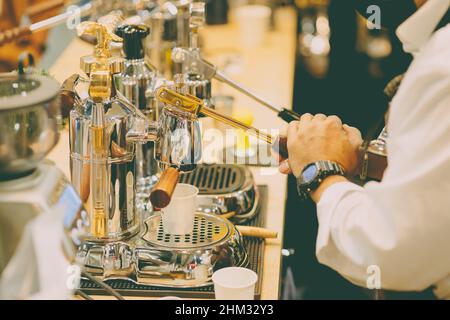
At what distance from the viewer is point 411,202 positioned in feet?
3.82

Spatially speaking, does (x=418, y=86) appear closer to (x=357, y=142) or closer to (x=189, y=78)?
(x=357, y=142)

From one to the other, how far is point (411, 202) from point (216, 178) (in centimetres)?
79

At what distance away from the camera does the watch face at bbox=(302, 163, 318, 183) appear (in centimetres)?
142

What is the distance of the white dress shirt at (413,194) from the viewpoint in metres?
1.14

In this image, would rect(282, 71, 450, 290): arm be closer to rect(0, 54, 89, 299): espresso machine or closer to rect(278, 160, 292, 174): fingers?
rect(278, 160, 292, 174): fingers

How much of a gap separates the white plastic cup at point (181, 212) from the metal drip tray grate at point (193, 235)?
0.01 m

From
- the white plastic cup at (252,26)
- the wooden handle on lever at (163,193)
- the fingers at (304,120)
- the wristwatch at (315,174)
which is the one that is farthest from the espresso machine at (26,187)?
the white plastic cup at (252,26)

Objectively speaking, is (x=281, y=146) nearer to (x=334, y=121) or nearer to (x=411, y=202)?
(x=334, y=121)

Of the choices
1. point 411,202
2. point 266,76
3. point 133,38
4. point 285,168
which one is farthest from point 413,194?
point 266,76

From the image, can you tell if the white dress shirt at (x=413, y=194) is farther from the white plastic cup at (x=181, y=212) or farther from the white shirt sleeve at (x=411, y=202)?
the white plastic cup at (x=181, y=212)

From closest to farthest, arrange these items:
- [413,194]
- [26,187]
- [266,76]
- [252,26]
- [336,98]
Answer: [26,187] → [413,194] → [266,76] → [252,26] → [336,98]

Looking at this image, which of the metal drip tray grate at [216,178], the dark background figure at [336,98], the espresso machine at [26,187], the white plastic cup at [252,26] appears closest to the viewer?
the espresso machine at [26,187]

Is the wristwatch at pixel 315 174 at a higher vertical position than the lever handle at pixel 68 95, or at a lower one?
lower

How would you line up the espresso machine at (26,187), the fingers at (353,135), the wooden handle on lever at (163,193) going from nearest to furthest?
the espresso machine at (26,187)
the wooden handle on lever at (163,193)
the fingers at (353,135)
